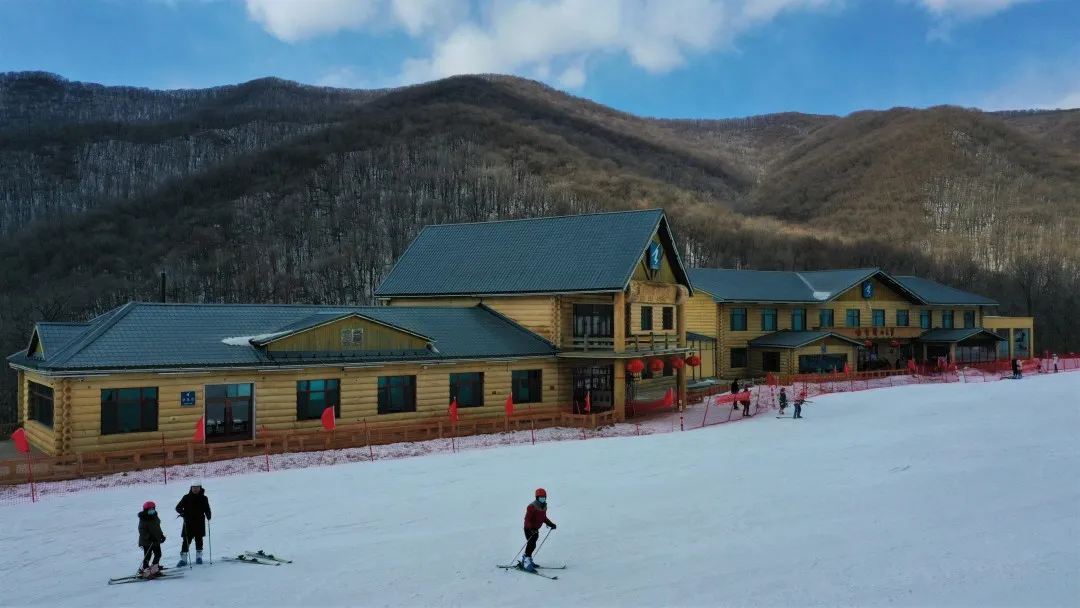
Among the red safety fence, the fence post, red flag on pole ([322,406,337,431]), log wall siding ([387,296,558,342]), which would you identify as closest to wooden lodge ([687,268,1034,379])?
the red safety fence

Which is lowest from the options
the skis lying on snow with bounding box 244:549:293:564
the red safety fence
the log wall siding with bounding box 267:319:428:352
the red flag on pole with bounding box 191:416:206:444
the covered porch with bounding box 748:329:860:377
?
the skis lying on snow with bounding box 244:549:293:564

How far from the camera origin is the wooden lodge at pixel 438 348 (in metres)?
25.4

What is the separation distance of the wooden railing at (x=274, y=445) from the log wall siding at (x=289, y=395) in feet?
1.45

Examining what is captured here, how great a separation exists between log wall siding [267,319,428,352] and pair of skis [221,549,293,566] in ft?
45.7

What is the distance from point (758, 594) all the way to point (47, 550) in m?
14.0

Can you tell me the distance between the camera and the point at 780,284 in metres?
60.8

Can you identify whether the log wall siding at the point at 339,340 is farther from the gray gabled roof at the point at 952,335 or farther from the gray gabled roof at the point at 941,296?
the gray gabled roof at the point at 941,296

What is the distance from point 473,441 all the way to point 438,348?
493cm

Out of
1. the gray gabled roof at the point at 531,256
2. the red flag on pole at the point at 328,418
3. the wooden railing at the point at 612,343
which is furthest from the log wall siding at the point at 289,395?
the gray gabled roof at the point at 531,256

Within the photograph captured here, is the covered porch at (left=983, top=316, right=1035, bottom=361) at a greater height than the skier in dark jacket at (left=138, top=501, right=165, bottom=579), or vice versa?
the covered porch at (left=983, top=316, right=1035, bottom=361)

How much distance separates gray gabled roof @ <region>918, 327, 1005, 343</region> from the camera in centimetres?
6078

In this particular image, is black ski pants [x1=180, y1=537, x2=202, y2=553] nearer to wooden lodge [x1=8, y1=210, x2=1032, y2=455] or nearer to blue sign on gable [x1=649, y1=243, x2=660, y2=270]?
wooden lodge [x1=8, y1=210, x2=1032, y2=455]

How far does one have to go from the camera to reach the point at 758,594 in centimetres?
1300

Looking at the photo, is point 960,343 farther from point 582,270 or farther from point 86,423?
point 86,423
